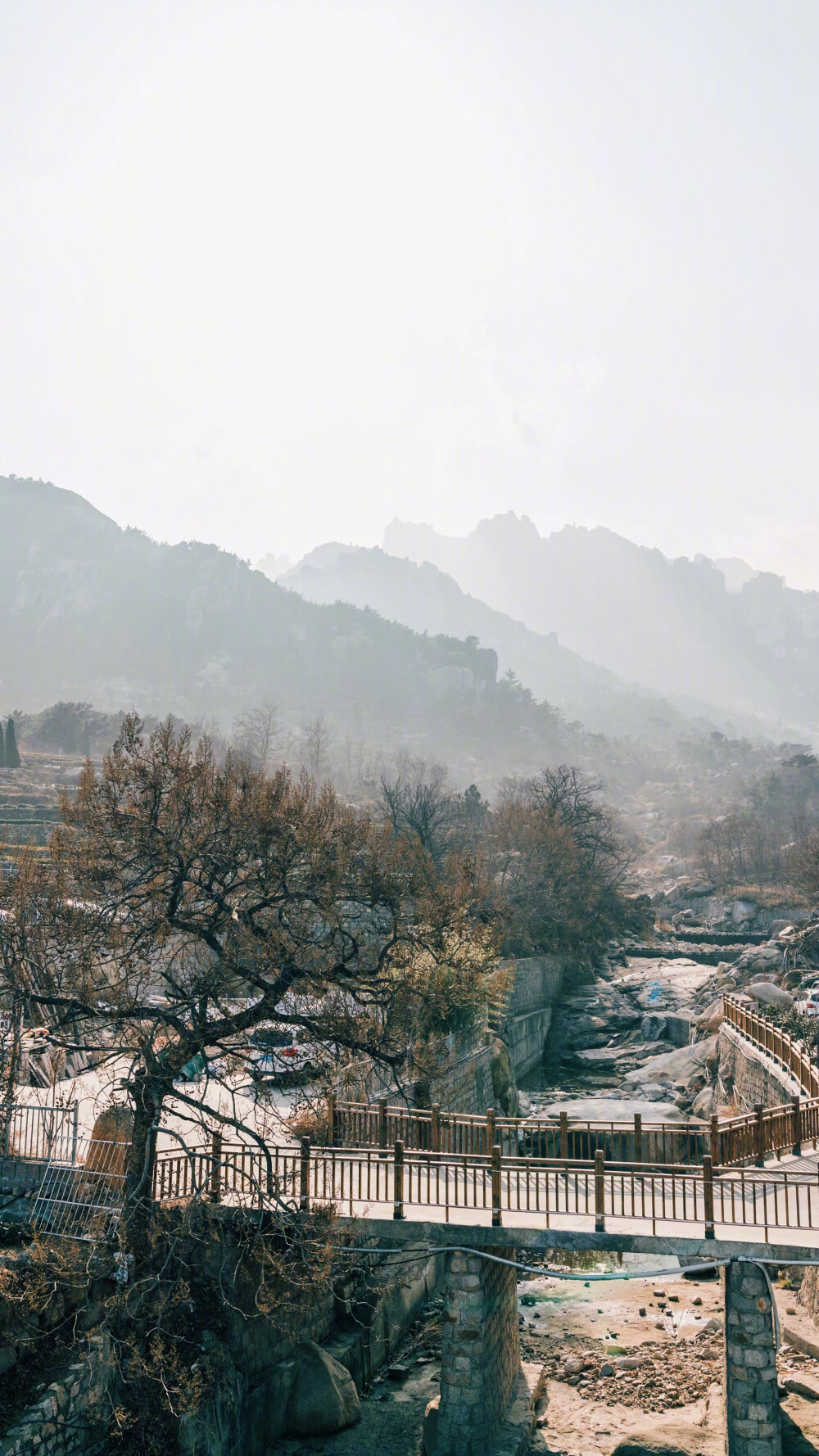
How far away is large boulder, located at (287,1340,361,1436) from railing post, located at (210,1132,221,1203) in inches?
121

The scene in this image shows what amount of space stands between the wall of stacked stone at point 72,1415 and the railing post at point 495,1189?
542cm

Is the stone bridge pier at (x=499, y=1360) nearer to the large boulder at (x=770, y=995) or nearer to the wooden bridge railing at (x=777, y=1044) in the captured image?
the wooden bridge railing at (x=777, y=1044)

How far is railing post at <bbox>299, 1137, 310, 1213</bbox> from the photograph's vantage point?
15.2 meters

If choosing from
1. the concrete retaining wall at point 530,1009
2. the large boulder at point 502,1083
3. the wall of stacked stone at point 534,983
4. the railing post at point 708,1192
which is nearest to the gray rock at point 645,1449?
the railing post at point 708,1192

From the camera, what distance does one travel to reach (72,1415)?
12523 millimetres

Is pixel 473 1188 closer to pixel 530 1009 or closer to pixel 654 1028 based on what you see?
pixel 530 1009

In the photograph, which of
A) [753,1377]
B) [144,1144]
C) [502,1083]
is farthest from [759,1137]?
[502,1083]

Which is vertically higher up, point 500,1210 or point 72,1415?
point 500,1210

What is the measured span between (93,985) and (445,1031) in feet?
42.7

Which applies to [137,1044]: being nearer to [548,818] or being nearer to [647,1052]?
[647,1052]

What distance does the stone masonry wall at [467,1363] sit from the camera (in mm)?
14242

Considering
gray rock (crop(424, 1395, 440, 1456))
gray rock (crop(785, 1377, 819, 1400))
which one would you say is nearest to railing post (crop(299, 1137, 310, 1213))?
gray rock (crop(424, 1395, 440, 1456))

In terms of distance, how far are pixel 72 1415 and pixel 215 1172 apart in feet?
11.3

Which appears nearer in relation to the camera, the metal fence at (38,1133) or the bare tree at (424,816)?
the metal fence at (38,1133)
